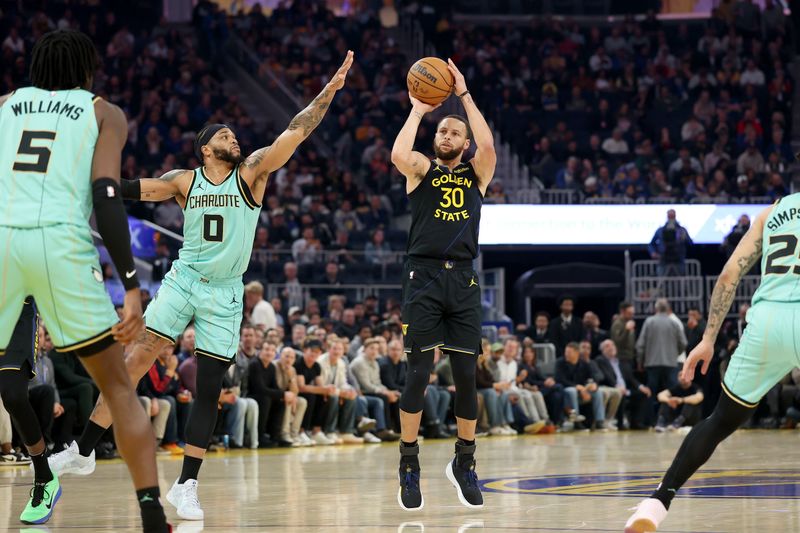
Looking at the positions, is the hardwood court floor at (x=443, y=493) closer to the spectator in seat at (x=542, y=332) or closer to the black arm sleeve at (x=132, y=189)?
the black arm sleeve at (x=132, y=189)

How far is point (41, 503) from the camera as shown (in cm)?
702

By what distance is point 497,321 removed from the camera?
70.2ft

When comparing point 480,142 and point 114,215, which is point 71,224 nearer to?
point 114,215

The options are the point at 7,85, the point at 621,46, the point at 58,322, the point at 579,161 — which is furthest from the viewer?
the point at 621,46

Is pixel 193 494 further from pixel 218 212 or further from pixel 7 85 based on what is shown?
pixel 7 85

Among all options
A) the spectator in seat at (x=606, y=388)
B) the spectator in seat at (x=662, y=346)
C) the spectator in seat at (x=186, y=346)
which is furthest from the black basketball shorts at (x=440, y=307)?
the spectator in seat at (x=662, y=346)

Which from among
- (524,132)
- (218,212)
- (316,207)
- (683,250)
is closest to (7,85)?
(316,207)

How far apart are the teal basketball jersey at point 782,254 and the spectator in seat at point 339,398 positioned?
10.2 meters

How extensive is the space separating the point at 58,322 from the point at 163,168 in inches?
711

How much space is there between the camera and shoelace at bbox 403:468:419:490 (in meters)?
7.49

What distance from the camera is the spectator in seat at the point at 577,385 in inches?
732

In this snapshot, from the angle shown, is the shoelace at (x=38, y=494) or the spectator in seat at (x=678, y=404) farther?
the spectator in seat at (x=678, y=404)

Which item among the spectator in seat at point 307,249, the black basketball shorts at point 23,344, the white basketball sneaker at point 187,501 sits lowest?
the white basketball sneaker at point 187,501

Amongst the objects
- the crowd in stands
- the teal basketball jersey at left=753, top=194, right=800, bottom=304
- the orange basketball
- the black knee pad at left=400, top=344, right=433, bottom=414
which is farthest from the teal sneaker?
the crowd in stands
